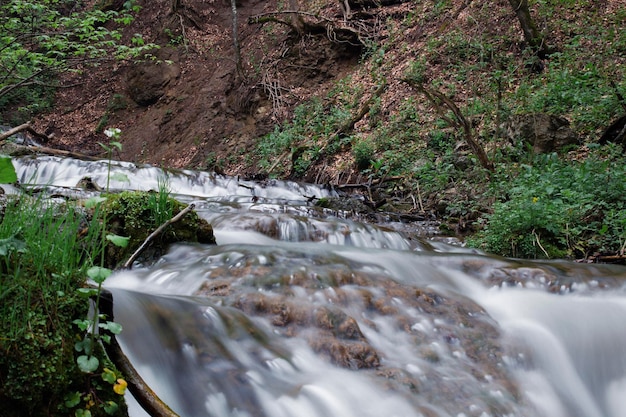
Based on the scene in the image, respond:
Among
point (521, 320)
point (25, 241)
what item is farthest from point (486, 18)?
point (25, 241)

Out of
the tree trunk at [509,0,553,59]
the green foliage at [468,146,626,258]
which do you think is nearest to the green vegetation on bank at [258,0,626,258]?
the green foliage at [468,146,626,258]

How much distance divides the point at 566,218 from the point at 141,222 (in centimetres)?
485

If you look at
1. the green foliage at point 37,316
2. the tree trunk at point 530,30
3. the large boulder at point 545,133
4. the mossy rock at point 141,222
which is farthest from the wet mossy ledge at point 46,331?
the tree trunk at point 530,30

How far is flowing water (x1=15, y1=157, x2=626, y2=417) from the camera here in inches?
97.7

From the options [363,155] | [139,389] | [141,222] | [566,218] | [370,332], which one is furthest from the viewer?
[363,155]

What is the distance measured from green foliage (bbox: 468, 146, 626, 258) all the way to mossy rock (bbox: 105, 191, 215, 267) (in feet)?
12.5

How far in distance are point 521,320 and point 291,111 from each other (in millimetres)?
11569

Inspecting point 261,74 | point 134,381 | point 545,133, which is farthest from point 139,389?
point 261,74

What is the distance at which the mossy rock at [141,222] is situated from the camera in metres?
4.21

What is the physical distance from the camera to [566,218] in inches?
226

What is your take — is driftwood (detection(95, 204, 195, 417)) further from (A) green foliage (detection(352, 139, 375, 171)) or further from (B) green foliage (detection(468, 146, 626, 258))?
(A) green foliage (detection(352, 139, 375, 171))

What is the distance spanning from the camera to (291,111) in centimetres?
1444

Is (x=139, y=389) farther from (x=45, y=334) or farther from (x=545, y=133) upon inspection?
(x=545, y=133)

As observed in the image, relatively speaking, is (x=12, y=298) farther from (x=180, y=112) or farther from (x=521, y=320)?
(x=180, y=112)
